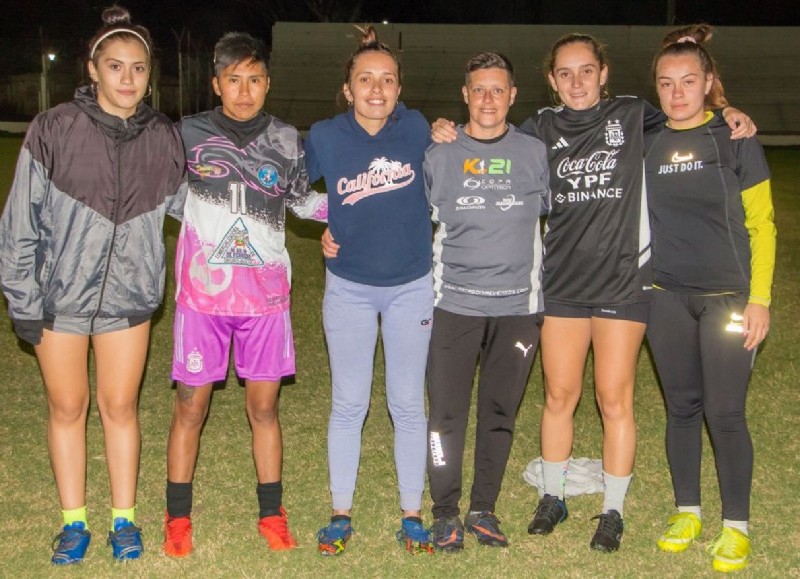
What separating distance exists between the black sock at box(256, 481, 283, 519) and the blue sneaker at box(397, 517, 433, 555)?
0.54 metres

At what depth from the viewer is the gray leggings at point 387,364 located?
394 centimetres

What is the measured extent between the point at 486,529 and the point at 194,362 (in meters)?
1.39

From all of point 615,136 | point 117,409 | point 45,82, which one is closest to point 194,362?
point 117,409

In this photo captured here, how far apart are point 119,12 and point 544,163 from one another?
5.82ft

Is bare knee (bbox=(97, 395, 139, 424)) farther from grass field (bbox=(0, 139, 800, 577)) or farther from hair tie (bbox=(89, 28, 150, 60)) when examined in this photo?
hair tie (bbox=(89, 28, 150, 60))

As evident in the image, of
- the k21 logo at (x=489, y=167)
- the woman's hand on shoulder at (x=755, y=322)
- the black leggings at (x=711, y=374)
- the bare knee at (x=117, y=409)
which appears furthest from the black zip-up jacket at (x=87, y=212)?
the woman's hand on shoulder at (x=755, y=322)

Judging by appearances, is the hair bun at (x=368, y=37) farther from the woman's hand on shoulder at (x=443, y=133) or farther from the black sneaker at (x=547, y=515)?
the black sneaker at (x=547, y=515)

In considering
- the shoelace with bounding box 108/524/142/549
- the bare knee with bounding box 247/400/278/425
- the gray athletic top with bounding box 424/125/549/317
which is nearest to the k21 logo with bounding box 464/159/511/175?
the gray athletic top with bounding box 424/125/549/317

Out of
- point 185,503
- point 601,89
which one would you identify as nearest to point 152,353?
point 185,503

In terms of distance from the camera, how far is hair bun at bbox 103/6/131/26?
12.3ft

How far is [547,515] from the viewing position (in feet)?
14.0

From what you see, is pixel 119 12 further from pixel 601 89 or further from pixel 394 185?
pixel 601 89

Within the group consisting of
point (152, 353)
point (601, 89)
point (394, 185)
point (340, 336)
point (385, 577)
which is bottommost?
point (385, 577)

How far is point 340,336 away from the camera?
3945mm
